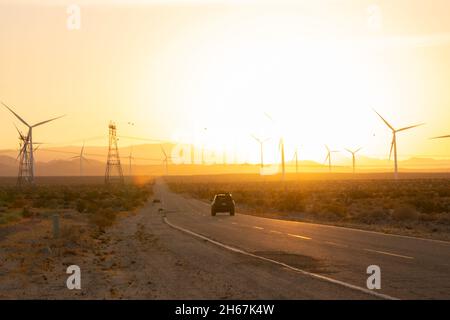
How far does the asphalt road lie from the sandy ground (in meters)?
0.12

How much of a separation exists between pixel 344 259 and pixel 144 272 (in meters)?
5.71

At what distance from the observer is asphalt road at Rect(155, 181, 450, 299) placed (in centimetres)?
1223

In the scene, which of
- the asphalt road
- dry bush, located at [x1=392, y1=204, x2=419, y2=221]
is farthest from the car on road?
the asphalt road

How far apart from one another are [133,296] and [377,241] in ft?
42.7

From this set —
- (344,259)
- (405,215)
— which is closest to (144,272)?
(344,259)

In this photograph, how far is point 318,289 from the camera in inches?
485

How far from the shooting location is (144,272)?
51.4 feet

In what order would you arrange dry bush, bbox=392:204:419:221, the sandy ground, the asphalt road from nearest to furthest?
the asphalt road → the sandy ground → dry bush, bbox=392:204:419:221

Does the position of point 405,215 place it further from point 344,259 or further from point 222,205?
point 344,259

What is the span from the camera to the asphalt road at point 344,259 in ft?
40.1

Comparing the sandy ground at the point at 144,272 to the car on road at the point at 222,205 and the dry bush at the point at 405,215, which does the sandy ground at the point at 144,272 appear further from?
the car on road at the point at 222,205

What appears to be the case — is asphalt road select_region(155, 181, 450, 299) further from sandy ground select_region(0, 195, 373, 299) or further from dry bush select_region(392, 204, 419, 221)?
dry bush select_region(392, 204, 419, 221)

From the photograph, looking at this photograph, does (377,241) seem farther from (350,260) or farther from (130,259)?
(130,259)
